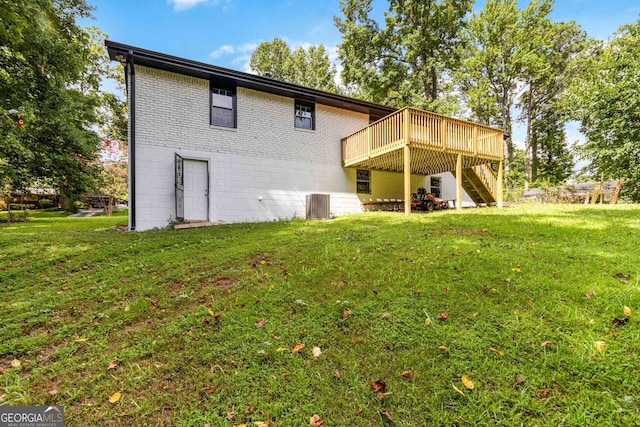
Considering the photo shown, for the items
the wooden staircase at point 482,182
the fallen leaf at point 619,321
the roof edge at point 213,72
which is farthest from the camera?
the wooden staircase at point 482,182

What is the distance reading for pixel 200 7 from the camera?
1095 centimetres

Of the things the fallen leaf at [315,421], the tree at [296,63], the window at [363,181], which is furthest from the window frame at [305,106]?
the tree at [296,63]

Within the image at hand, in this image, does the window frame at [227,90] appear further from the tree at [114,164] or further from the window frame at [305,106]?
the tree at [114,164]

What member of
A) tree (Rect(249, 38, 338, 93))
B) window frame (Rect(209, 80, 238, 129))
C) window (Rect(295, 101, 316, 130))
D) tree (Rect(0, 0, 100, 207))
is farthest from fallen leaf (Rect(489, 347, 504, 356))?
tree (Rect(249, 38, 338, 93))

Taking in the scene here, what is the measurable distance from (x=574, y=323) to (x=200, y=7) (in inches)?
583

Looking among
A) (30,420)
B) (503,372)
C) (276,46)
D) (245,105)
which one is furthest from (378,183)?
(276,46)

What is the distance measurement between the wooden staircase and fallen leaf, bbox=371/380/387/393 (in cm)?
1319

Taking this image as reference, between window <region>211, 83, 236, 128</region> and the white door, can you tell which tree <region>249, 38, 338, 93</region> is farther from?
the white door

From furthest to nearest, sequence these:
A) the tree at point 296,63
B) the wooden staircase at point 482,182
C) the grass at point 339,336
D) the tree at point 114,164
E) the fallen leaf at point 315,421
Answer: the tree at point 296,63 → the tree at point 114,164 → the wooden staircase at point 482,182 → the grass at point 339,336 → the fallen leaf at point 315,421

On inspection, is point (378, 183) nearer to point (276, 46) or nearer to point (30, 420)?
point (30, 420)

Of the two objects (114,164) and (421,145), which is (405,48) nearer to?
(421,145)

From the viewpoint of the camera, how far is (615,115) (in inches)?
531

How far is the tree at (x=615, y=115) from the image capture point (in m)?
13.0

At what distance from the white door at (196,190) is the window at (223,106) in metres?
1.71
